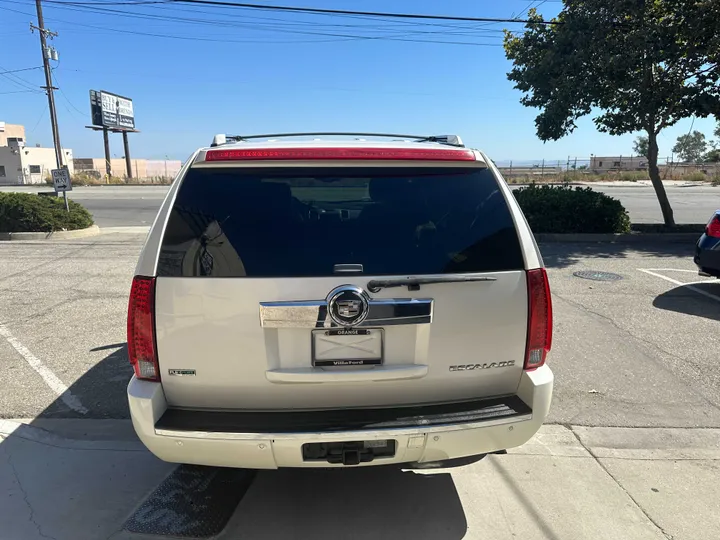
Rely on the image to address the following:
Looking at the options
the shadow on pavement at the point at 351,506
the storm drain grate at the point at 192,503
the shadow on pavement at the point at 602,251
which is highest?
the shadow on pavement at the point at 602,251

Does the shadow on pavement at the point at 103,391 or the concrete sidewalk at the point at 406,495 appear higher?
the shadow on pavement at the point at 103,391

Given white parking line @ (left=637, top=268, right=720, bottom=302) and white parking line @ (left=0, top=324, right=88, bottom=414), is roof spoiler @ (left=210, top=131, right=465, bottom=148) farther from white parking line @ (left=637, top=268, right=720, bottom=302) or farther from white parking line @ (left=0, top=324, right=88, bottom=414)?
white parking line @ (left=637, top=268, right=720, bottom=302)

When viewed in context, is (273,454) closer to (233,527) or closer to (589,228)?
(233,527)

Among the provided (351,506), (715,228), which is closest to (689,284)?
(715,228)

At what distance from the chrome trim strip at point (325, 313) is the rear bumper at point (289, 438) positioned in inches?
18.3

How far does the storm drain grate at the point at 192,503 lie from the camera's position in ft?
8.75

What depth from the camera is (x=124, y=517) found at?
2754 millimetres

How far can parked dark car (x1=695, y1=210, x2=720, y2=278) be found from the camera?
654cm

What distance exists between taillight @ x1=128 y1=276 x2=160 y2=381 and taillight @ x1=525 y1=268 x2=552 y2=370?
68.4 inches

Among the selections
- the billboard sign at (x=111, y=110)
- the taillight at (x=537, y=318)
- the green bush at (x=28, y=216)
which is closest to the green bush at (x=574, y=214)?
the taillight at (x=537, y=318)

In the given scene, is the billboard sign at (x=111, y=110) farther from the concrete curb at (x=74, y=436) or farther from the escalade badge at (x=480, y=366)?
the escalade badge at (x=480, y=366)

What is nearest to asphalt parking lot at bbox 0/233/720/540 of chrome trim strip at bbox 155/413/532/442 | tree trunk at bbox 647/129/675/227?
chrome trim strip at bbox 155/413/532/442

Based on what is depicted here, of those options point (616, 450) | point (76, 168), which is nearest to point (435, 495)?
point (616, 450)

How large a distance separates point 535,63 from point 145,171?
67226mm
